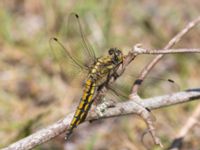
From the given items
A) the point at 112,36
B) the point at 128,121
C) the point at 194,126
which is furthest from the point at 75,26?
the point at 194,126

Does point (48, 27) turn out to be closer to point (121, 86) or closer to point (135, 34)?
point (135, 34)

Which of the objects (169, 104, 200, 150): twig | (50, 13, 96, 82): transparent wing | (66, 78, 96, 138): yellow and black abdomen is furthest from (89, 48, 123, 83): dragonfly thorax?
(169, 104, 200, 150): twig

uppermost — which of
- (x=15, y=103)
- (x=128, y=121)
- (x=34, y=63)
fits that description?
(x=34, y=63)

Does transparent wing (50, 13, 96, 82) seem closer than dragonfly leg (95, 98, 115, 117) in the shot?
No

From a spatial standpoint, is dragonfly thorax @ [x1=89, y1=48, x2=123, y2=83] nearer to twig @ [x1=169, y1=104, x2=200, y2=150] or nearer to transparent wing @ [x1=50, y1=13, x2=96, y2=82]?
transparent wing @ [x1=50, y1=13, x2=96, y2=82]

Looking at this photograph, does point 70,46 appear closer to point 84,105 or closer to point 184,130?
point 184,130

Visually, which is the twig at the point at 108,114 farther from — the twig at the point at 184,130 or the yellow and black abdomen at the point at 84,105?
the twig at the point at 184,130
